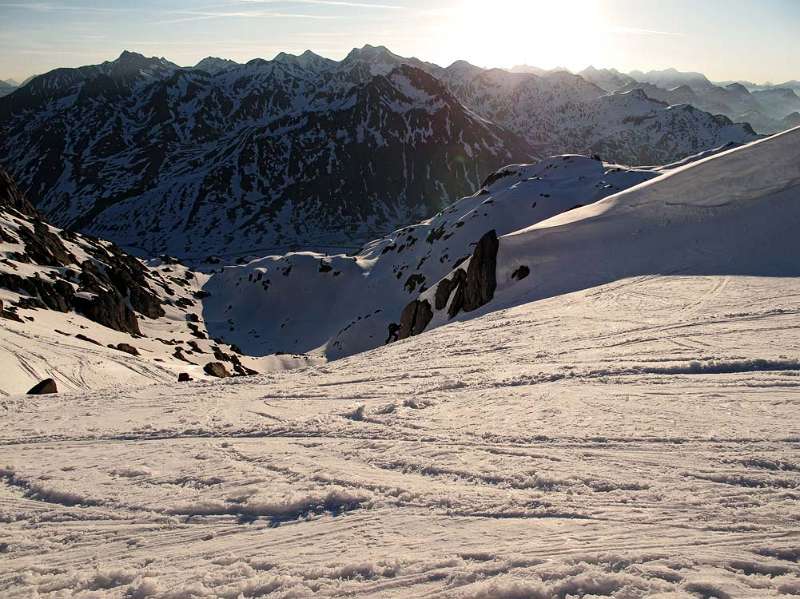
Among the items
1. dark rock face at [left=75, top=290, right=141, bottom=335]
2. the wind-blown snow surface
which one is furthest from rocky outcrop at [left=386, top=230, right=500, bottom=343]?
dark rock face at [left=75, top=290, right=141, bottom=335]

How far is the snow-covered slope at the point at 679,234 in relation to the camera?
71.9 ft

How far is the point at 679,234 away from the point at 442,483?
23.5m

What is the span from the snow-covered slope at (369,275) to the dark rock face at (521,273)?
34539mm

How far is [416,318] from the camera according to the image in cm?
3912

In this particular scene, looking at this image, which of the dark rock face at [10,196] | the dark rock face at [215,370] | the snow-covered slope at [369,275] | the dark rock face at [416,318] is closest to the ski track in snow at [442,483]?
the dark rock face at [215,370]

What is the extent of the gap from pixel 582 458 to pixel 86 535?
7.09 meters

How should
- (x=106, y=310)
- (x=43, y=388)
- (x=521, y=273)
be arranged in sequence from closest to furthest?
1. (x=43, y=388)
2. (x=521, y=273)
3. (x=106, y=310)

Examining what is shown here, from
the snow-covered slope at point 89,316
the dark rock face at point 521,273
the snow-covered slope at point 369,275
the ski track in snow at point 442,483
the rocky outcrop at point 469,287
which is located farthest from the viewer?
the snow-covered slope at point 369,275

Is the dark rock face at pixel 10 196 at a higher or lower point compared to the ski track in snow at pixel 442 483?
higher

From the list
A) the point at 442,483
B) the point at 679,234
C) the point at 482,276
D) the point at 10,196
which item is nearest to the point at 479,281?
the point at 482,276

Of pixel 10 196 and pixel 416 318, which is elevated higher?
pixel 10 196

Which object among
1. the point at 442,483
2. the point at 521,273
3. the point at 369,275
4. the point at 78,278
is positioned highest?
the point at 78,278

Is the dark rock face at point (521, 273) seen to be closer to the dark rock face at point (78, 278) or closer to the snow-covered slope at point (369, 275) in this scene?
the snow-covered slope at point (369, 275)

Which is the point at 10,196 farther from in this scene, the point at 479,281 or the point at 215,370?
the point at 479,281
